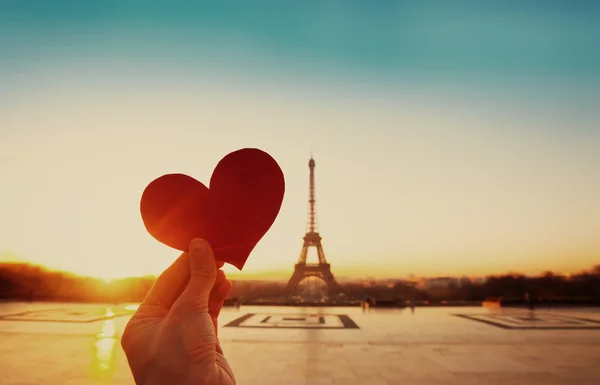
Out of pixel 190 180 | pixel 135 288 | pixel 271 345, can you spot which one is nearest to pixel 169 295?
pixel 190 180

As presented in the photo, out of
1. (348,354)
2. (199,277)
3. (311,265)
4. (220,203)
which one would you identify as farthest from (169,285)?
(311,265)

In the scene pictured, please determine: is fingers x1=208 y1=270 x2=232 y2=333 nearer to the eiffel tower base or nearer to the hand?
the hand

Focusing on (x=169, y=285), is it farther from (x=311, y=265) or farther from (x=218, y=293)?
(x=311, y=265)

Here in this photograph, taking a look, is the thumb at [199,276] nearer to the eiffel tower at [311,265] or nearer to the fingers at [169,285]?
the fingers at [169,285]

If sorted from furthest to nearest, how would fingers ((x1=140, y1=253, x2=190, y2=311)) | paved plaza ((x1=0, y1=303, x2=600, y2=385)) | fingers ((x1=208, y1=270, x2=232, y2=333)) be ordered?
paved plaza ((x1=0, y1=303, x2=600, y2=385)), fingers ((x1=208, y1=270, x2=232, y2=333)), fingers ((x1=140, y1=253, x2=190, y2=311))

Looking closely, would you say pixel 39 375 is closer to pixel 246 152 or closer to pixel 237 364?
pixel 237 364

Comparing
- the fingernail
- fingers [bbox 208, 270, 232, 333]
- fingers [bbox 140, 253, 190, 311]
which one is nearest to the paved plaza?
fingers [bbox 208, 270, 232, 333]
